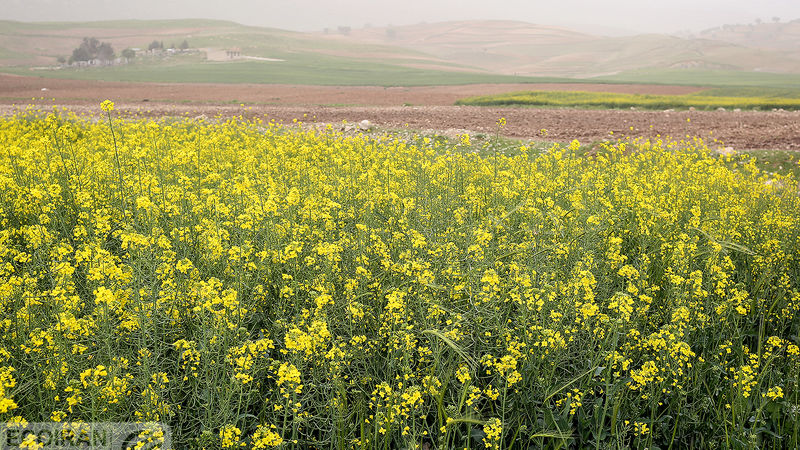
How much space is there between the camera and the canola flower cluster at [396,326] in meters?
3.35

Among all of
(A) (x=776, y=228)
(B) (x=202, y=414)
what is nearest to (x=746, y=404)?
(A) (x=776, y=228)

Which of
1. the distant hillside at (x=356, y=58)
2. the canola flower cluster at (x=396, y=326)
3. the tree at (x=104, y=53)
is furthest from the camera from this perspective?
the tree at (x=104, y=53)

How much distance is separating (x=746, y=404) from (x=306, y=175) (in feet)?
21.7

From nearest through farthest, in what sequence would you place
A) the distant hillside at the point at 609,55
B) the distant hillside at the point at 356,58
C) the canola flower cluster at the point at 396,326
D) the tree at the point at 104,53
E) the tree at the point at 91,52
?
the canola flower cluster at the point at 396,326, the distant hillside at the point at 356,58, the tree at the point at 91,52, the tree at the point at 104,53, the distant hillside at the point at 609,55

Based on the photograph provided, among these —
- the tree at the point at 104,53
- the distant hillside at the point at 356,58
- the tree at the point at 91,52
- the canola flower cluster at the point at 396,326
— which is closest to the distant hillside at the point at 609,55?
the distant hillside at the point at 356,58

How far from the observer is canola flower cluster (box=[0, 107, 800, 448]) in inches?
132

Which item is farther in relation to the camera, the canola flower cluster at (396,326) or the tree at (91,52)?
the tree at (91,52)

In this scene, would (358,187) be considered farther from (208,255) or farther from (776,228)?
(776,228)

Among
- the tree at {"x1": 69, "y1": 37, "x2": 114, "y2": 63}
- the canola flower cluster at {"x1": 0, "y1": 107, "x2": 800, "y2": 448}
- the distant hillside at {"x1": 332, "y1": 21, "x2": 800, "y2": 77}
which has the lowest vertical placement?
the canola flower cluster at {"x1": 0, "y1": 107, "x2": 800, "y2": 448}

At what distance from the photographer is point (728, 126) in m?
20.6

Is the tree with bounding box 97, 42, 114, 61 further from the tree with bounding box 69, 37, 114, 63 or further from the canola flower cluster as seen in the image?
the canola flower cluster

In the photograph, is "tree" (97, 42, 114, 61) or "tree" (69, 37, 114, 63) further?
"tree" (97, 42, 114, 61)

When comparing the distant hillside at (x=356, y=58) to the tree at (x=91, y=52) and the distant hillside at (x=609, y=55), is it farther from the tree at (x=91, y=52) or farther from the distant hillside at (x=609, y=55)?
the tree at (x=91, y=52)

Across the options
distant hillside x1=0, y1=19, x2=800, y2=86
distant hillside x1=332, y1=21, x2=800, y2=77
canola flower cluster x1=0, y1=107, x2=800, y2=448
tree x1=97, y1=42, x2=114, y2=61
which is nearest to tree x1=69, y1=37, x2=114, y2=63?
tree x1=97, y1=42, x2=114, y2=61
